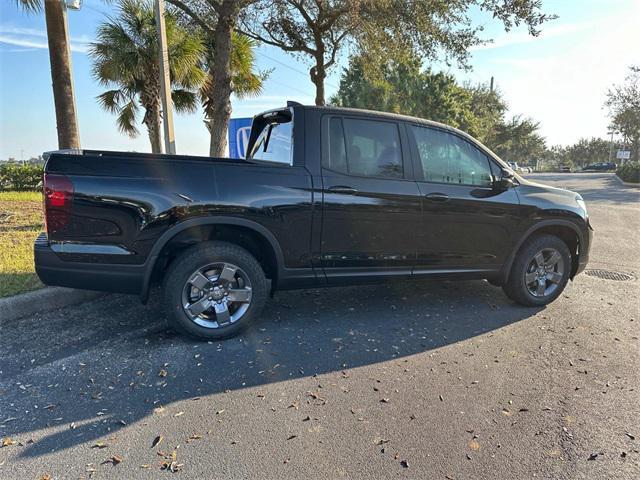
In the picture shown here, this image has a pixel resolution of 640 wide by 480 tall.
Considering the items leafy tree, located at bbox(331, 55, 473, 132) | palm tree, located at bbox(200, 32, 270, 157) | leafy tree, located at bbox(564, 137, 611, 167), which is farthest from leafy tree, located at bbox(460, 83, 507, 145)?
leafy tree, located at bbox(564, 137, 611, 167)

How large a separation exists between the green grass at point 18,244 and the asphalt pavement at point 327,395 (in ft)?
2.04

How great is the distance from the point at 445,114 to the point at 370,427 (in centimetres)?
2788

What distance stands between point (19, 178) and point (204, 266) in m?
15.3

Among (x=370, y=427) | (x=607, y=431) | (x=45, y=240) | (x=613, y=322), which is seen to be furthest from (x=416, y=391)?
(x=45, y=240)

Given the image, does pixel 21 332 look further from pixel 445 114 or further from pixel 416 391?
pixel 445 114

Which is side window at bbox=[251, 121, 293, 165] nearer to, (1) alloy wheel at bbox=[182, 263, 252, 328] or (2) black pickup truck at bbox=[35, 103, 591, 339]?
(2) black pickup truck at bbox=[35, 103, 591, 339]

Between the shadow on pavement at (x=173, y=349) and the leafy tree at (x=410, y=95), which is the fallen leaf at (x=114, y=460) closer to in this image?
the shadow on pavement at (x=173, y=349)

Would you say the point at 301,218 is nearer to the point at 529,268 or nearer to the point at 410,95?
the point at 529,268

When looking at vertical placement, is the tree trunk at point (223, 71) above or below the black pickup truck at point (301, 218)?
above

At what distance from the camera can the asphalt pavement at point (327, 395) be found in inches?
93.5

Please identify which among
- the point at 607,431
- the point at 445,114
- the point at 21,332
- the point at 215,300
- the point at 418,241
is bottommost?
the point at 607,431

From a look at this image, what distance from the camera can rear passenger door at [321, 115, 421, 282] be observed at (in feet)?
12.9

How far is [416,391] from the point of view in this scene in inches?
122

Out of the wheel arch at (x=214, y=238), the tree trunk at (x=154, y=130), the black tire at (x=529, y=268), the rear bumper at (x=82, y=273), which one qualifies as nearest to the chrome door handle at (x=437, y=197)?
the black tire at (x=529, y=268)
